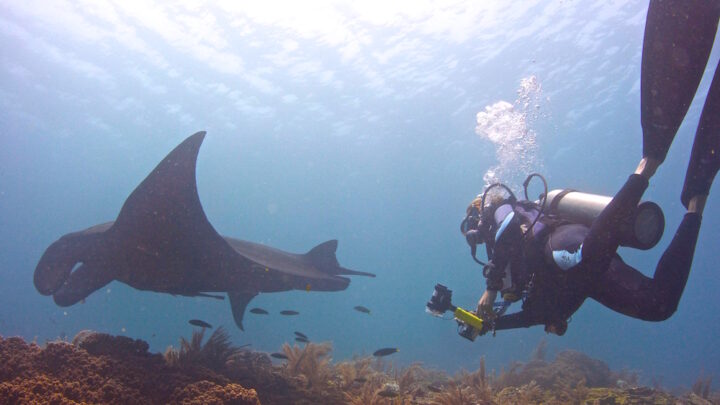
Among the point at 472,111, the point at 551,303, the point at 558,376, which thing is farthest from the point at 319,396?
the point at 472,111

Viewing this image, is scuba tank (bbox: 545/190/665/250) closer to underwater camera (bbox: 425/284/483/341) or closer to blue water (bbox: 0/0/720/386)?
underwater camera (bbox: 425/284/483/341)

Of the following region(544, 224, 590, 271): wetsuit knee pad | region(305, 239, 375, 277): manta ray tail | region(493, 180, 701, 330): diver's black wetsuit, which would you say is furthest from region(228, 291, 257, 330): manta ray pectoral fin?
region(544, 224, 590, 271): wetsuit knee pad

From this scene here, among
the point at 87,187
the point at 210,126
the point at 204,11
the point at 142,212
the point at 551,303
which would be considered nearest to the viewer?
the point at 551,303

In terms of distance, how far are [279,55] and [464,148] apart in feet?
77.7

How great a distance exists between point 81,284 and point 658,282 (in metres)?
7.45

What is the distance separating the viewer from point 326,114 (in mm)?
37062

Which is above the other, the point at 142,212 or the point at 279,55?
the point at 279,55

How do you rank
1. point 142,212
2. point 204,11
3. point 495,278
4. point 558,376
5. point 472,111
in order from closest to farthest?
point 495,278, point 142,212, point 558,376, point 204,11, point 472,111

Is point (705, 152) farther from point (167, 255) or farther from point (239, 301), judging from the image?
point (239, 301)

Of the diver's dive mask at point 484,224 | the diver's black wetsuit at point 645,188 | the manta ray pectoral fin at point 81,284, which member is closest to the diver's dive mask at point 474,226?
the diver's dive mask at point 484,224

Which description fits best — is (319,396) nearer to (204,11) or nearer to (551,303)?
(551,303)

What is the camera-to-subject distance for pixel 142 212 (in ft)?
16.5

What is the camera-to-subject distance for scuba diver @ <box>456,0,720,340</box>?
2.94 meters

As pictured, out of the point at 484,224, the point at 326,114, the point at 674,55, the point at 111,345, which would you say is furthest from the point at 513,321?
the point at 326,114
